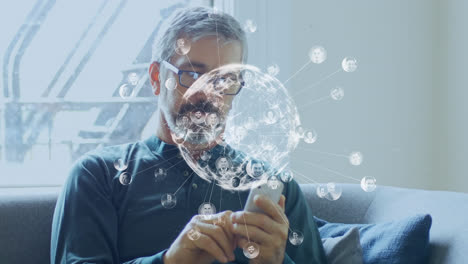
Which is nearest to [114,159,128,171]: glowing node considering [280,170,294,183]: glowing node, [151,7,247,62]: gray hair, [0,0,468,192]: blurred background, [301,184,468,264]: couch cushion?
[151,7,247,62]: gray hair

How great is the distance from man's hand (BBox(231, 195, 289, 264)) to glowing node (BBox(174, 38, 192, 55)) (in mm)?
384

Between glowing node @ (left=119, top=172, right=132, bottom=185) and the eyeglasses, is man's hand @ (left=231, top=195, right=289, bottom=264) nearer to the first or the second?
the eyeglasses

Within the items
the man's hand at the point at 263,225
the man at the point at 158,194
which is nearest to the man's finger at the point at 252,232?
the man's hand at the point at 263,225

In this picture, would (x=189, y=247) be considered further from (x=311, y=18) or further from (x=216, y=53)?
(x=311, y=18)

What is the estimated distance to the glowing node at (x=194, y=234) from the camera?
0.92 m

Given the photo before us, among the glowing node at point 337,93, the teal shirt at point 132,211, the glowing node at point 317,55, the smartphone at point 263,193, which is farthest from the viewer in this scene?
the glowing node at point 337,93

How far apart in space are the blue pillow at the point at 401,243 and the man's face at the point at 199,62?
1.63 feet

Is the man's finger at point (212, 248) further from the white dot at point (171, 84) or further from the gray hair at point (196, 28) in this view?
the gray hair at point (196, 28)

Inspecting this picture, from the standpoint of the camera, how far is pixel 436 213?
131cm

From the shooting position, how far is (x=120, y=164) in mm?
1218

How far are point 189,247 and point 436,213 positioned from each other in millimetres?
657

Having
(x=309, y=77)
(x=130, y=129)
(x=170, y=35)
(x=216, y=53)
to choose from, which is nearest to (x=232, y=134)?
(x=216, y=53)

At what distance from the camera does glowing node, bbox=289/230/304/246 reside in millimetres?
1154

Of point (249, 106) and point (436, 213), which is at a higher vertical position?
point (249, 106)
